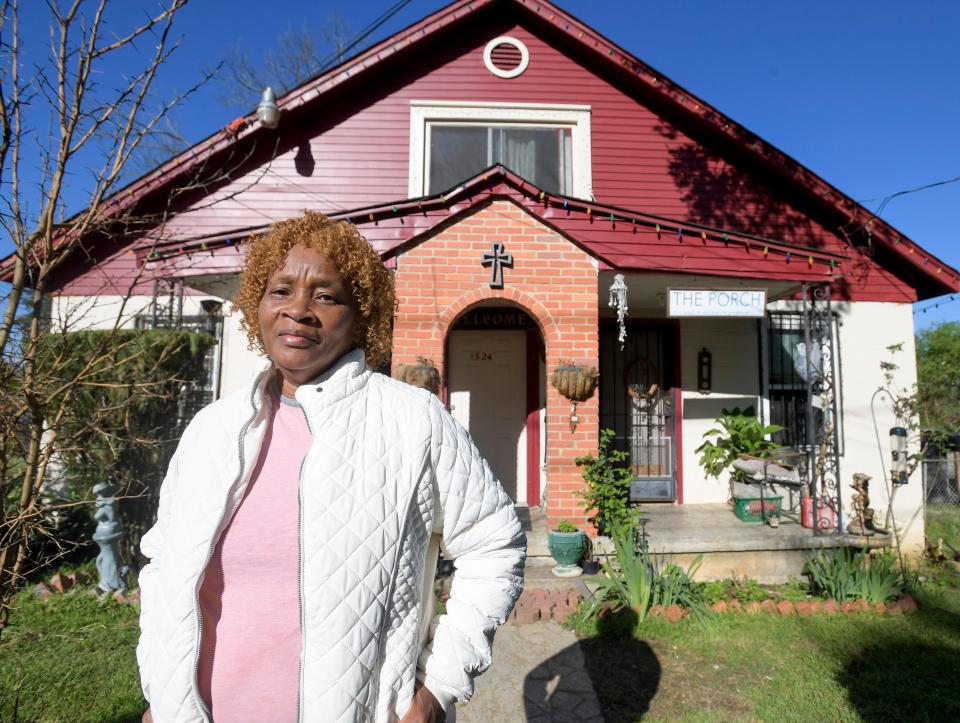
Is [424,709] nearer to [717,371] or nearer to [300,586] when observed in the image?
[300,586]

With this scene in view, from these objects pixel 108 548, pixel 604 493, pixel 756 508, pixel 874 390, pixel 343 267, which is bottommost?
pixel 108 548

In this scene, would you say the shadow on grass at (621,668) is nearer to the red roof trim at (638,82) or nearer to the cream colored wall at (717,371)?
the cream colored wall at (717,371)

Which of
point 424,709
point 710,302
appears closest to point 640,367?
point 710,302

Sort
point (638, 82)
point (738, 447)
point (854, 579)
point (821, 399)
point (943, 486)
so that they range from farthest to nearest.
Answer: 1. point (943, 486)
2. point (638, 82)
3. point (738, 447)
4. point (821, 399)
5. point (854, 579)

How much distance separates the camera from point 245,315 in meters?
1.67

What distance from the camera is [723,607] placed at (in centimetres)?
468

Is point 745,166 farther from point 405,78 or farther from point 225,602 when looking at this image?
point 225,602

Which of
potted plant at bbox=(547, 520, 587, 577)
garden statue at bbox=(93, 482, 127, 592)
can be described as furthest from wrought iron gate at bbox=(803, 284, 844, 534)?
garden statue at bbox=(93, 482, 127, 592)

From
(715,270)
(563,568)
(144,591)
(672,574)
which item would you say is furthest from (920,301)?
(144,591)

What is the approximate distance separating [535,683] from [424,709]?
2.78m

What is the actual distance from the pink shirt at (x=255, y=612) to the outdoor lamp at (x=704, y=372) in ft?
23.7

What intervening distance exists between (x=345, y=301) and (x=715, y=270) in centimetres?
574

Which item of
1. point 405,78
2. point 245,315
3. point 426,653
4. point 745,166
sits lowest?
point 426,653

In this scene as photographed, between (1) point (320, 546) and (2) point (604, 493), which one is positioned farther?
(2) point (604, 493)
